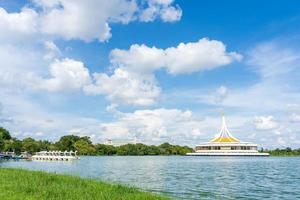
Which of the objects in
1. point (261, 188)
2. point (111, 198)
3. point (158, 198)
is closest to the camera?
point (111, 198)

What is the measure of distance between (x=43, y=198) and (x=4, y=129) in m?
166

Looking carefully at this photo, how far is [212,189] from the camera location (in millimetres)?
43031

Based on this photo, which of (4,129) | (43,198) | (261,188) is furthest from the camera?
(4,129)

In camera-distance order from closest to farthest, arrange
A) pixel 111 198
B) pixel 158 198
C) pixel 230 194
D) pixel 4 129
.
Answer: pixel 111 198
pixel 158 198
pixel 230 194
pixel 4 129

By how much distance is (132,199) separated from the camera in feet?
87.6

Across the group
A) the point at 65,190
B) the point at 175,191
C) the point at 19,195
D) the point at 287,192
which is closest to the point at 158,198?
the point at 65,190

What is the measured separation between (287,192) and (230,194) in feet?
21.2

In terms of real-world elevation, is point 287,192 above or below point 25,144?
below

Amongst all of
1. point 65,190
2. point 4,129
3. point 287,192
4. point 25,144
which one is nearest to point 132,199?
point 65,190

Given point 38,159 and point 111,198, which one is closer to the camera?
point 111,198

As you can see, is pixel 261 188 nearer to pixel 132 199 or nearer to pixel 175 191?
pixel 175 191

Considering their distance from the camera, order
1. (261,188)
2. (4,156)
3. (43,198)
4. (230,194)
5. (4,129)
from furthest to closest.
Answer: (4,129) < (4,156) < (261,188) < (230,194) < (43,198)

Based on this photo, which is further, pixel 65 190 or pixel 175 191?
pixel 175 191

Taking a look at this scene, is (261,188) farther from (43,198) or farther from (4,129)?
(4,129)
